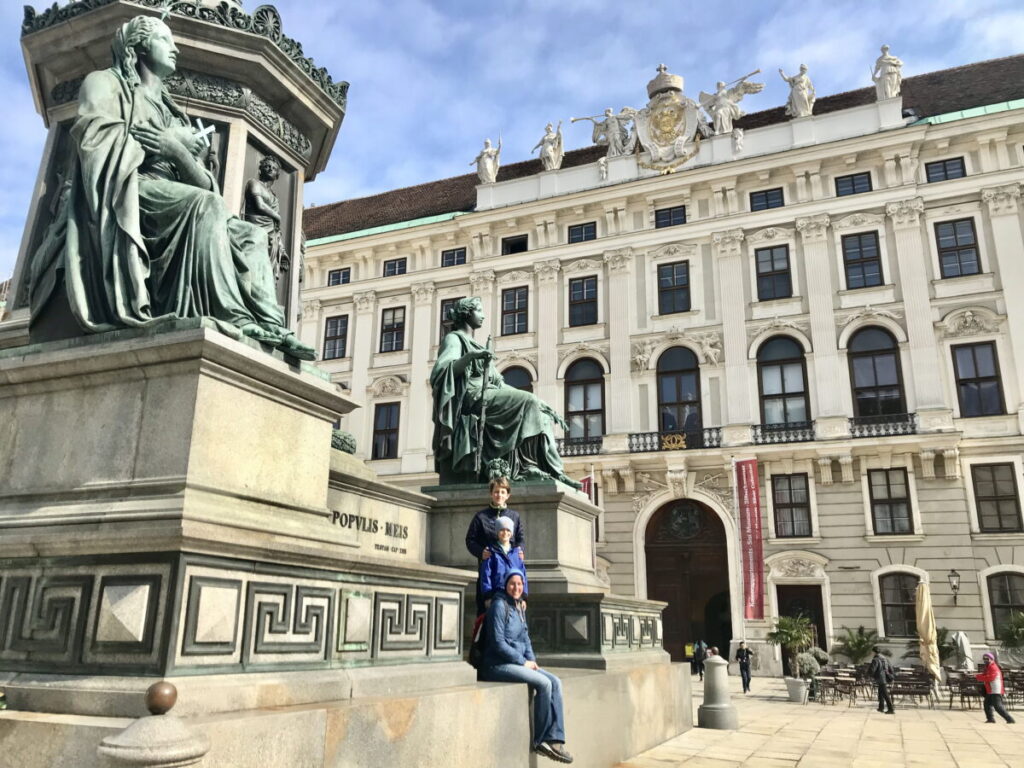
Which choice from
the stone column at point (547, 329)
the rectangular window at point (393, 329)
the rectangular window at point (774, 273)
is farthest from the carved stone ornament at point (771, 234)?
the rectangular window at point (393, 329)

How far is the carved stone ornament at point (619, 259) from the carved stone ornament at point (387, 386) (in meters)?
9.59

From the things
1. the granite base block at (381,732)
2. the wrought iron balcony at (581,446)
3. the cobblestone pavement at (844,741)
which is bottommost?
the cobblestone pavement at (844,741)

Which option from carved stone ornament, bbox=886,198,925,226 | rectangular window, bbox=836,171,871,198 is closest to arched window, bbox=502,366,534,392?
rectangular window, bbox=836,171,871,198

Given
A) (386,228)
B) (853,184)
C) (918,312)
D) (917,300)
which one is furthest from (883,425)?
(386,228)

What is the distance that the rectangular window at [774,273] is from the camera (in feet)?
88.3

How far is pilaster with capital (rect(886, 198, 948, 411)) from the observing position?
23875 millimetres

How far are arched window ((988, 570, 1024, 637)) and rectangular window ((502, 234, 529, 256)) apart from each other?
19868 mm

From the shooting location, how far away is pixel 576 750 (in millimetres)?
5102

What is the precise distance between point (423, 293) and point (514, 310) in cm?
426

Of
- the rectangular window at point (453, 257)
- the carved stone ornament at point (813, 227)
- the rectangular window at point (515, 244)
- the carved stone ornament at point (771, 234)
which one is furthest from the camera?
the rectangular window at point (453, 257)

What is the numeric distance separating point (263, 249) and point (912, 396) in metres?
23.9

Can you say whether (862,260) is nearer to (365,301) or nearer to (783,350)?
(783,350)

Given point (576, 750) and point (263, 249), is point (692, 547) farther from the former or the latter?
point (263, 249)

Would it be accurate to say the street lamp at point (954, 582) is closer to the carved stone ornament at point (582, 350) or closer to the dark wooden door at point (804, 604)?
the dark wooden door at point (804, 604)
